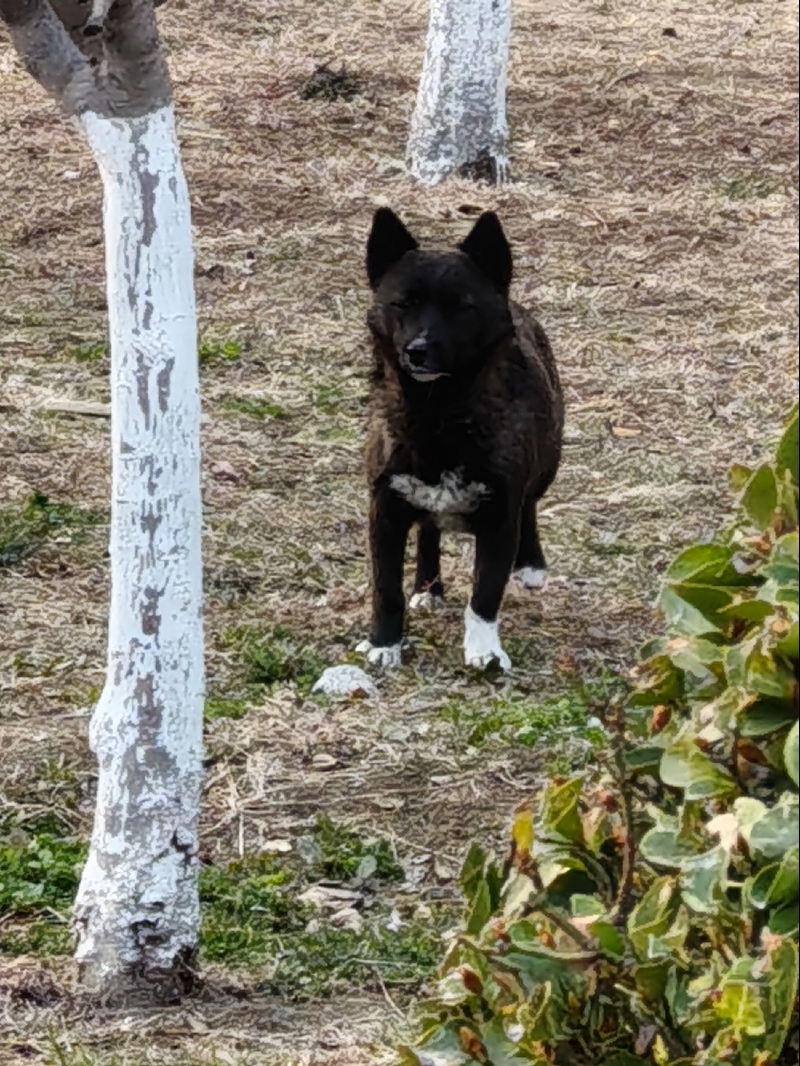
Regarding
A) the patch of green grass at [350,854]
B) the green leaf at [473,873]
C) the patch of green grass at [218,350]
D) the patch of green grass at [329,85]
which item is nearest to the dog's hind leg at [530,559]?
the patch of green grass at [350,854]

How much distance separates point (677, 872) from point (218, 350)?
276 inches

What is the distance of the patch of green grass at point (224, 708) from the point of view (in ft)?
18.0

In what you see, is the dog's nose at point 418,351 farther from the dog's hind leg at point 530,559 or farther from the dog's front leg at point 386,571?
the dog's hind leg at point 530,559

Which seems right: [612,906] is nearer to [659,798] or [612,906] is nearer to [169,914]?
[659,798]

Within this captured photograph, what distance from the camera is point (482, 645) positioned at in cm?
A: 591

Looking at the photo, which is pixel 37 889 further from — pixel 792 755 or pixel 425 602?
pixel 792 755

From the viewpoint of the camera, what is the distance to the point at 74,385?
8406 millimetres

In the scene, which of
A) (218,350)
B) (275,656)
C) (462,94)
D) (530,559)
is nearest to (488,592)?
(275,656)

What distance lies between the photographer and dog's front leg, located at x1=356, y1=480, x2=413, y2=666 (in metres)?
5.86

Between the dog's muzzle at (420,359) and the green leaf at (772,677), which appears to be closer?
the green leaf at (772,677)

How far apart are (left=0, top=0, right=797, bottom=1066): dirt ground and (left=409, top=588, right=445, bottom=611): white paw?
5cm

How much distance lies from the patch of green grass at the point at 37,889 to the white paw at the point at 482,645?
1.62 meters

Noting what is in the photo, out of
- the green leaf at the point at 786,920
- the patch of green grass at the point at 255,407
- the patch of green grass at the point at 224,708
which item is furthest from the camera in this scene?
the patch of green grass at the point at 255,407

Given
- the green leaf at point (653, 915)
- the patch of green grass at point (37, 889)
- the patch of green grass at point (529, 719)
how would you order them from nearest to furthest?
the green leaf at point (653, 915)
the patch of green grass at point (37, 889)
the patch of green grass at point (529, 719)
